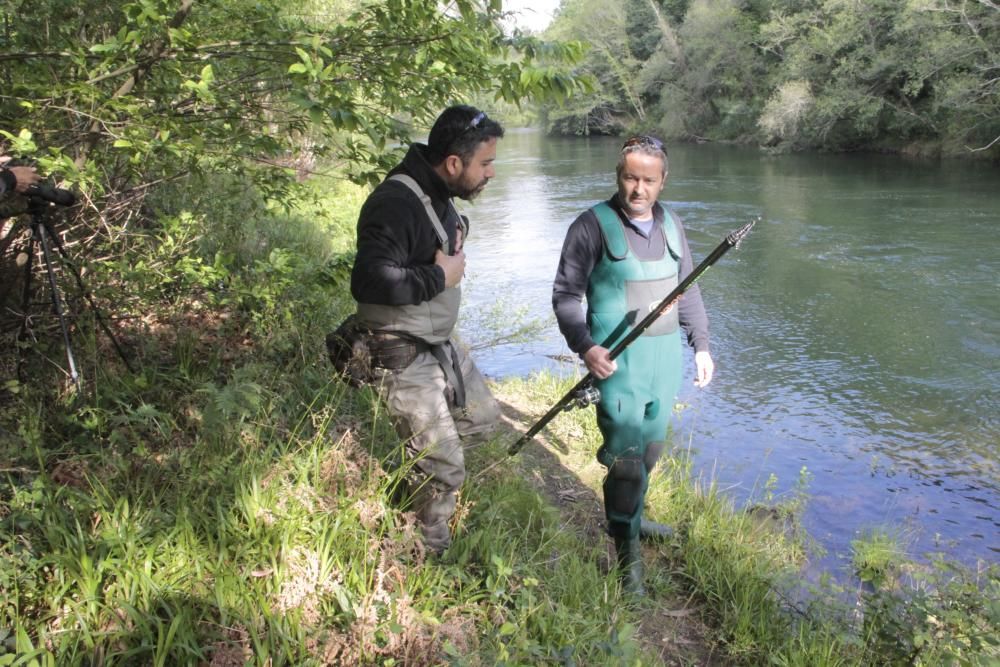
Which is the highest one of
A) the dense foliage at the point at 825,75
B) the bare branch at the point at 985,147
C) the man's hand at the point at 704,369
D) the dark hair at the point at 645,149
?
the dense foliage at the point at 825,75

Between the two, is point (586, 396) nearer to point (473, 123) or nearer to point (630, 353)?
point (630, 353)

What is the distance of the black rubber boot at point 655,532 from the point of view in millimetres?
3699

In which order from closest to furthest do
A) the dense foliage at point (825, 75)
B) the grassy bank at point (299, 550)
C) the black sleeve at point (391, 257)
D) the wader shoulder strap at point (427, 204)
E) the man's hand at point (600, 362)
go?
the grassy bank at point (299, 550), the black sleeve at point (391, 257), the wader shoulder strap at point (427, 204), the man's hand at point (600, 362), the dense foliage at point (825, 75)

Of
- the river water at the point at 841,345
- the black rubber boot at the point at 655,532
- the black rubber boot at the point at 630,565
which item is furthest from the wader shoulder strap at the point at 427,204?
the river water at the point at 841,345

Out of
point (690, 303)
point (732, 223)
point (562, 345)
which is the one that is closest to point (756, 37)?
point (732, 223)

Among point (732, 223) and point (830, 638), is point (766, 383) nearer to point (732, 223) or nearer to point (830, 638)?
point (830, 638)

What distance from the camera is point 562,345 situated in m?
7.93

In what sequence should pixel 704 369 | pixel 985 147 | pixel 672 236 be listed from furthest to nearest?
1. pixel 985 147
2. pixel 704 369
3. pixel 672 236

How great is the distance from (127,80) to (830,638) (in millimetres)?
3785

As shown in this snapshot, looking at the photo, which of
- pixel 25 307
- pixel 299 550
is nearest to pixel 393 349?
pixel 299 550

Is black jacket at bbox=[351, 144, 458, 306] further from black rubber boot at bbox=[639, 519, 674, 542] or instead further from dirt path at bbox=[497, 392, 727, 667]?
black rubber boot at bbox=[639, 519, 674, 542]

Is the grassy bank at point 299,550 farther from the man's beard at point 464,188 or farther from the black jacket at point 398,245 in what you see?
the man's beard at point 464,188

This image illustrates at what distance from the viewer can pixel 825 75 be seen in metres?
24.8

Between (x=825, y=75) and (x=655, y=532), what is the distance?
84.0 feet
